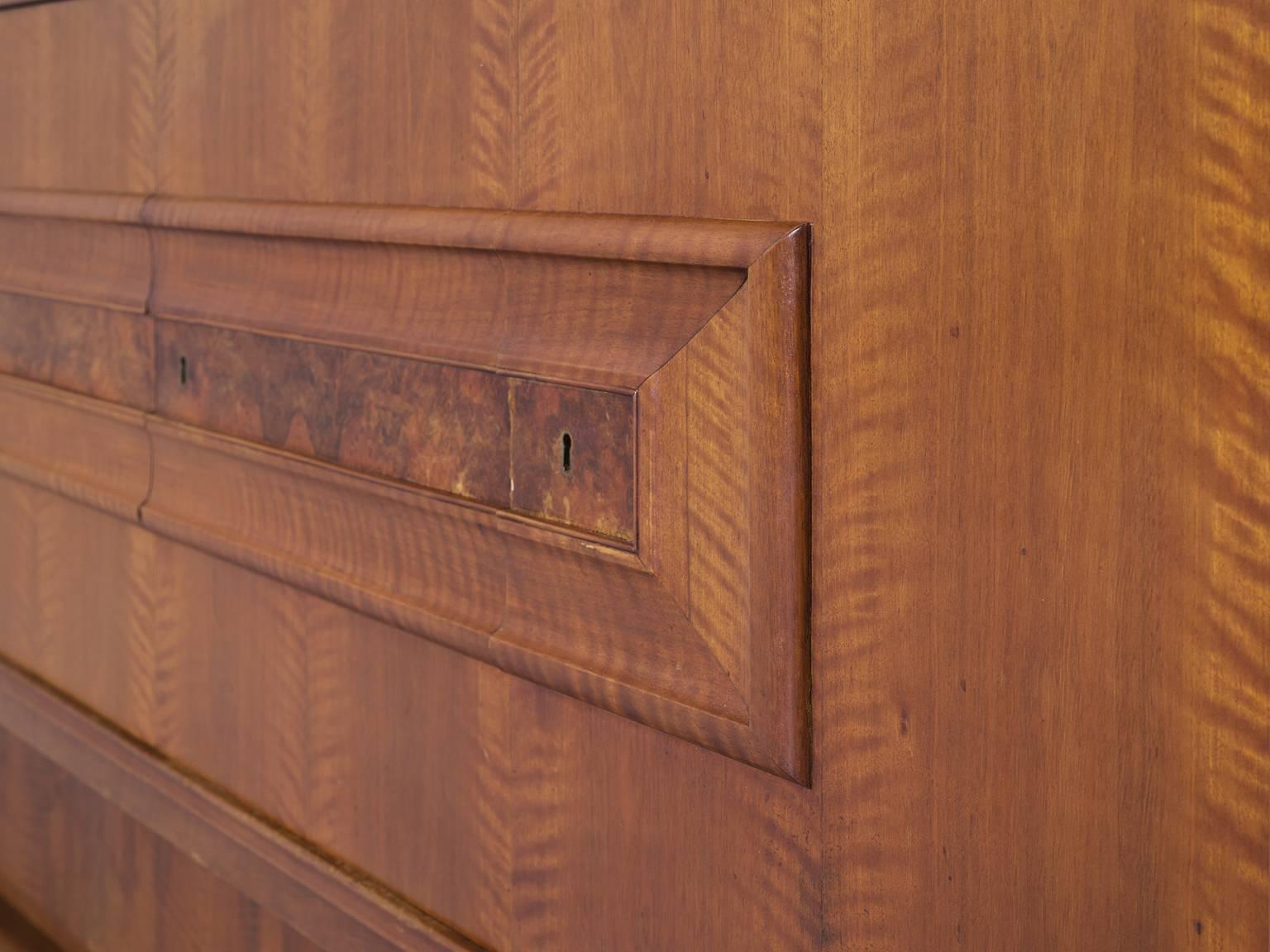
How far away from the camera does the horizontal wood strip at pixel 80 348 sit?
4.16 ft

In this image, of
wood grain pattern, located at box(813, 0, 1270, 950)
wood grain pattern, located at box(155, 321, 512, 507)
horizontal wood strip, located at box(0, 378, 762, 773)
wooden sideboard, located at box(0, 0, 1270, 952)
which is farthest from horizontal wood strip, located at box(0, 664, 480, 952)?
wood grain pattern, located at box(813, 0, 1270, 950)

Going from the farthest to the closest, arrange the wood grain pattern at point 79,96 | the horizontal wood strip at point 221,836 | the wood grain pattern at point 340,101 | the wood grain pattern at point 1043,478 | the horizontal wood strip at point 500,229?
the wood grain pattern at point 79,96 < the horizontal wood strip at point 221,836 < the wood grain pattern at point 340,101 < the horizontal wood strip at point 500,229 < the wood grain pattern at point 1043,478

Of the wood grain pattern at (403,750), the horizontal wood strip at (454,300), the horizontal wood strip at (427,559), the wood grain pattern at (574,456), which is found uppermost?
the horizontal wood strip at (454,300)

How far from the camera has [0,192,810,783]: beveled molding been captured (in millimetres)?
748

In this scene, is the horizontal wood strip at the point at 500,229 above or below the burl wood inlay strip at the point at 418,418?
above

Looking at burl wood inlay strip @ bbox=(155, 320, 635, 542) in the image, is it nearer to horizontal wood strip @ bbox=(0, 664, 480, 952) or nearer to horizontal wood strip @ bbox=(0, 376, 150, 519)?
horizontal wood strip @ bbox=(0, 376, 150, 519)

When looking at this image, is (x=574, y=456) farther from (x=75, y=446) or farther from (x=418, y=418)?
(x=75, y=446)

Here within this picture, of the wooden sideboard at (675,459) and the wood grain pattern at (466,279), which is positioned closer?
the wooden sideboard at (675,459)

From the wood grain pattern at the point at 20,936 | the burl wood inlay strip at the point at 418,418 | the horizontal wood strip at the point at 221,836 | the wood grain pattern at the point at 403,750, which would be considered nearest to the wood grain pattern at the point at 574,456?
the burl wood inlay strip at the point at 418,418

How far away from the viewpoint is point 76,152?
51.8 inches

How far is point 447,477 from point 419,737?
20 cm

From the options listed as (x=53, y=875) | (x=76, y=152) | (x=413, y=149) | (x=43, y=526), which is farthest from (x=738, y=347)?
(x=53, y=875)

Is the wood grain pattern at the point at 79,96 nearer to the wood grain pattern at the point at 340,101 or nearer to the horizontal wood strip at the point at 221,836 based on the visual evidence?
the wood grain pattern at the point at 340,101

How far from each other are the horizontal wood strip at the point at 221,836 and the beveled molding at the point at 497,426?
8.8 inches
